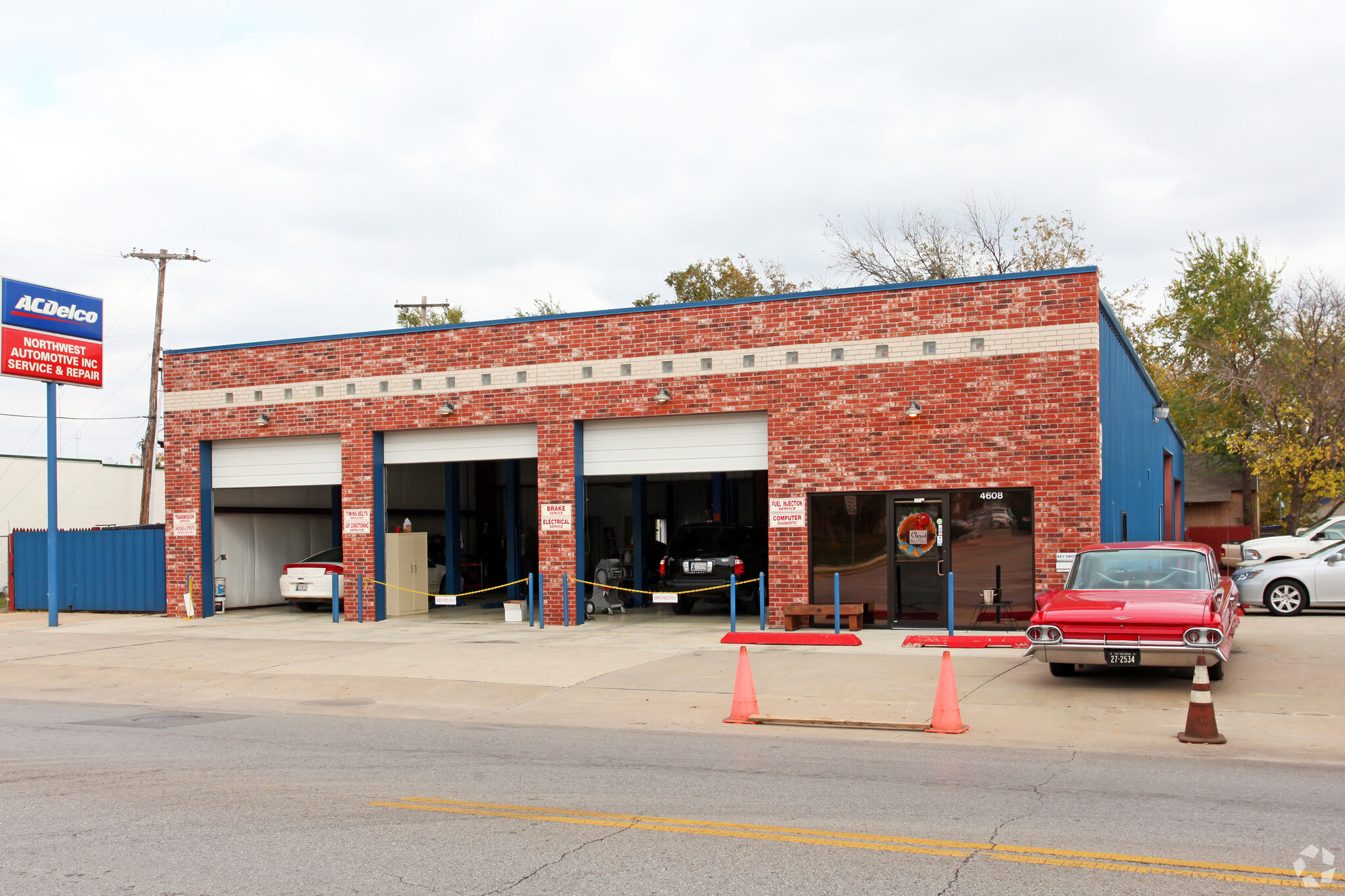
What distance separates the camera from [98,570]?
2506cm

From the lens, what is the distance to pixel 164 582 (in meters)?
24.2

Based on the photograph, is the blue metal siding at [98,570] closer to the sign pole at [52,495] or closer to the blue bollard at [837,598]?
the sign pole at [52,495]

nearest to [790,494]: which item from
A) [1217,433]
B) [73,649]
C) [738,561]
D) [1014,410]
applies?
[738,561]

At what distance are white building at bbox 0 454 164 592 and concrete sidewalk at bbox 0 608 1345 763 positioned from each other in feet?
74.8

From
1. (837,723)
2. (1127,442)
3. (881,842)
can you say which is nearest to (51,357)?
(837,723)

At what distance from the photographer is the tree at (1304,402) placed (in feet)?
136

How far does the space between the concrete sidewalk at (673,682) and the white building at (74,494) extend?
22.8 metres

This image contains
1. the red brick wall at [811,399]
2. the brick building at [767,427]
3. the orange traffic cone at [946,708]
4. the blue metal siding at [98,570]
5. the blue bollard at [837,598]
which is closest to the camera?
the orange traffic cone at [946,708]

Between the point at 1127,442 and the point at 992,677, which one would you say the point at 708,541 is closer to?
the point at 1127,442

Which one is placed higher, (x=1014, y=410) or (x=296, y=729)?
(x=1014, y=410)

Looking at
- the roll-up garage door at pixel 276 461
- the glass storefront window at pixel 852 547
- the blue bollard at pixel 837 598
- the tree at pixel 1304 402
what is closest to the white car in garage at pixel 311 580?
the roll-up garage door at pixel 276 461

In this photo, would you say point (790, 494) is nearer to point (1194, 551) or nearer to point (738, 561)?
point (738, 561)

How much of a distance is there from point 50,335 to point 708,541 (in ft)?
44.7

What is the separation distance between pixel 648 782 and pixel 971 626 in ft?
36.1
